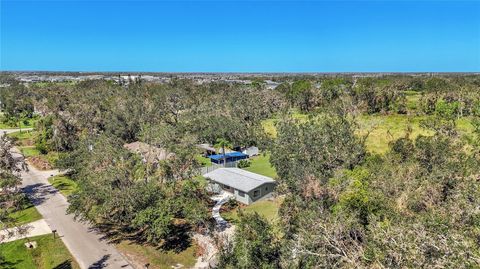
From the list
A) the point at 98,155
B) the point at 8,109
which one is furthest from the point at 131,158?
the point at 8,109

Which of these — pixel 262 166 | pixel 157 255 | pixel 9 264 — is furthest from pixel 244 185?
pixel 9 264

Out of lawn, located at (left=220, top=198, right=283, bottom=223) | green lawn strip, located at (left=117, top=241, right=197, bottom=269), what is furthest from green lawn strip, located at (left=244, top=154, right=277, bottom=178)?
green lawn strip, located at (left=117, top=241, right=197, bottom=269)

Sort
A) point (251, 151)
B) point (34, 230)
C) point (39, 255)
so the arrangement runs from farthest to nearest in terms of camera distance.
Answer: point (251, 151)
point (34, 230)
point (39, 255)

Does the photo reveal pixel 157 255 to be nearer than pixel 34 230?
Yes

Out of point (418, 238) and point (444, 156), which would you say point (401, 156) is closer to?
point (444, 156)

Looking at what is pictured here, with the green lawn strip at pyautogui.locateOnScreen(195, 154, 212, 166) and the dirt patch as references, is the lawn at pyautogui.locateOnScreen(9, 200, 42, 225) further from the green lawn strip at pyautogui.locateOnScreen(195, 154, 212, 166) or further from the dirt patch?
the green lawn strip at pyautogui.locateOnScreen(195, 154, 212, 166)

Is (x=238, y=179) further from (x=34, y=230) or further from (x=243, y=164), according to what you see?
(x=34, y=230)

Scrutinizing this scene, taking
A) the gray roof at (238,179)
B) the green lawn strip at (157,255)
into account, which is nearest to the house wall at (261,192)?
the gray roof at (238,179)
